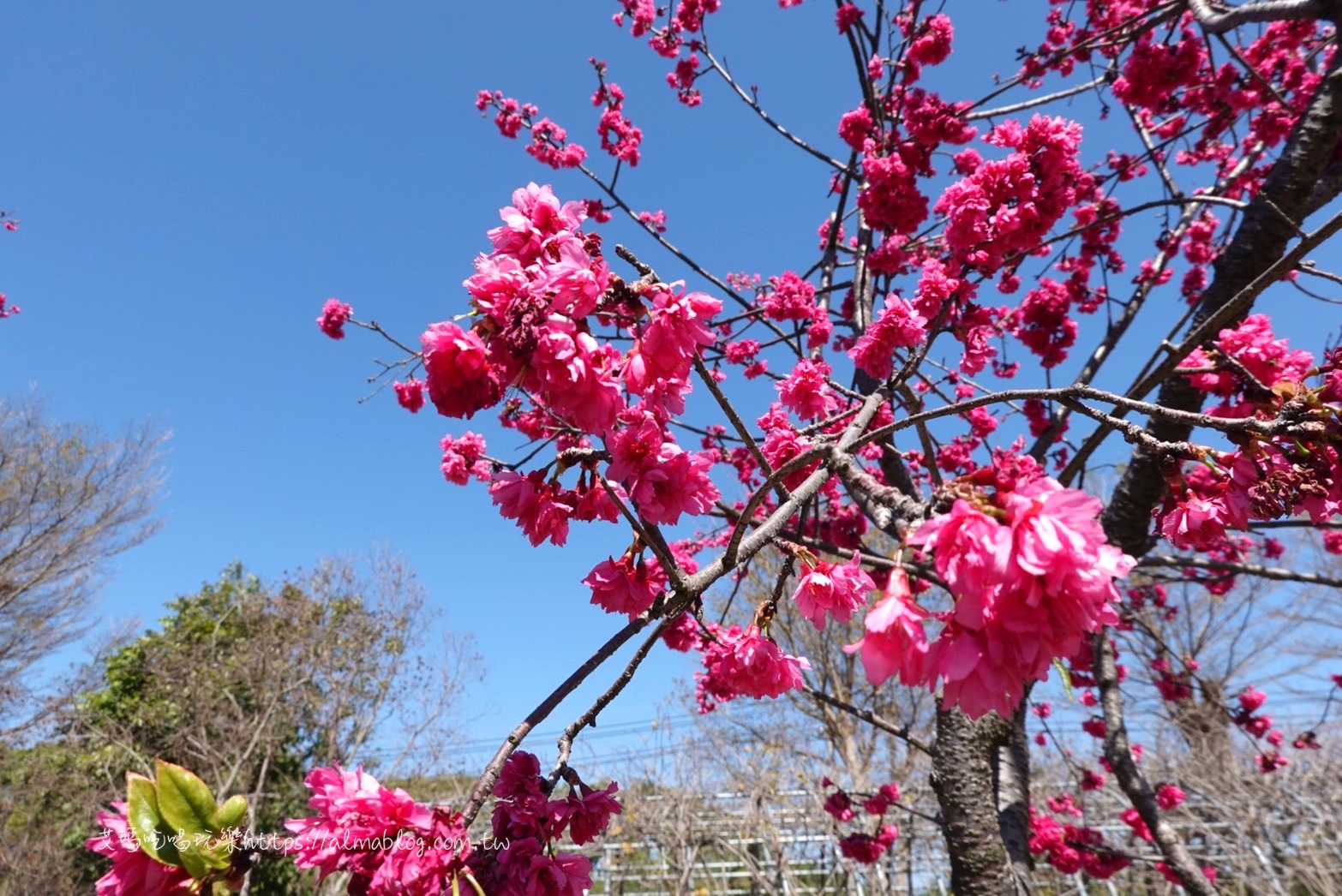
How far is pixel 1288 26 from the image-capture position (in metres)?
4.43

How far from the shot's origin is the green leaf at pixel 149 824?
892 mm

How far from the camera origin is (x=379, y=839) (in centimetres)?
101

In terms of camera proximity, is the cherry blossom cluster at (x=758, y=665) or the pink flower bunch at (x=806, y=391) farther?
the pink flower bunch at (x=806, y=391)

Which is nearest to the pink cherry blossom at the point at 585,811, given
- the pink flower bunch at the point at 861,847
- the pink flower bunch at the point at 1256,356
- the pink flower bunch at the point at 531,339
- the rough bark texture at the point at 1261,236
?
the pink flower bunch at the point at 531,339

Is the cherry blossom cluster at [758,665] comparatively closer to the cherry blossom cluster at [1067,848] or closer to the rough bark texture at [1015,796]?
the rough bark texture at [1015,796]

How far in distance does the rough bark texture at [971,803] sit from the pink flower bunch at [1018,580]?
214 cm

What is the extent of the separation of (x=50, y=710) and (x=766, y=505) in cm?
1192

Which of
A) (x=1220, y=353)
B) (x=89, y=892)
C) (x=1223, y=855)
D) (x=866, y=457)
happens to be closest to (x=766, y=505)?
(x=866, y=457)

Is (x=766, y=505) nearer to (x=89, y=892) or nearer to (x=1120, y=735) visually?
(x=1120, y=735)

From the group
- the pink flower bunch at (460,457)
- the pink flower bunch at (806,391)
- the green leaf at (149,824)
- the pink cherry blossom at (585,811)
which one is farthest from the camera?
the pink flower bunch at (460,457)

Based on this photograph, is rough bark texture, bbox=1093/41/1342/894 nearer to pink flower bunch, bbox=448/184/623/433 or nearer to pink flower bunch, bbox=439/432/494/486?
pink flower bunch, bbox=448/184/623/433

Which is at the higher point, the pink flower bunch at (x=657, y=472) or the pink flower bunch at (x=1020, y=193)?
the pink flower bunch at (x=1020, y=193)

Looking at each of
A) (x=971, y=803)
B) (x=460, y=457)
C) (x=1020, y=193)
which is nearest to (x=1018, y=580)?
(x=1020, y=193)

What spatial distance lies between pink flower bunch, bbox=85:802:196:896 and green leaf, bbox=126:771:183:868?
31mm
